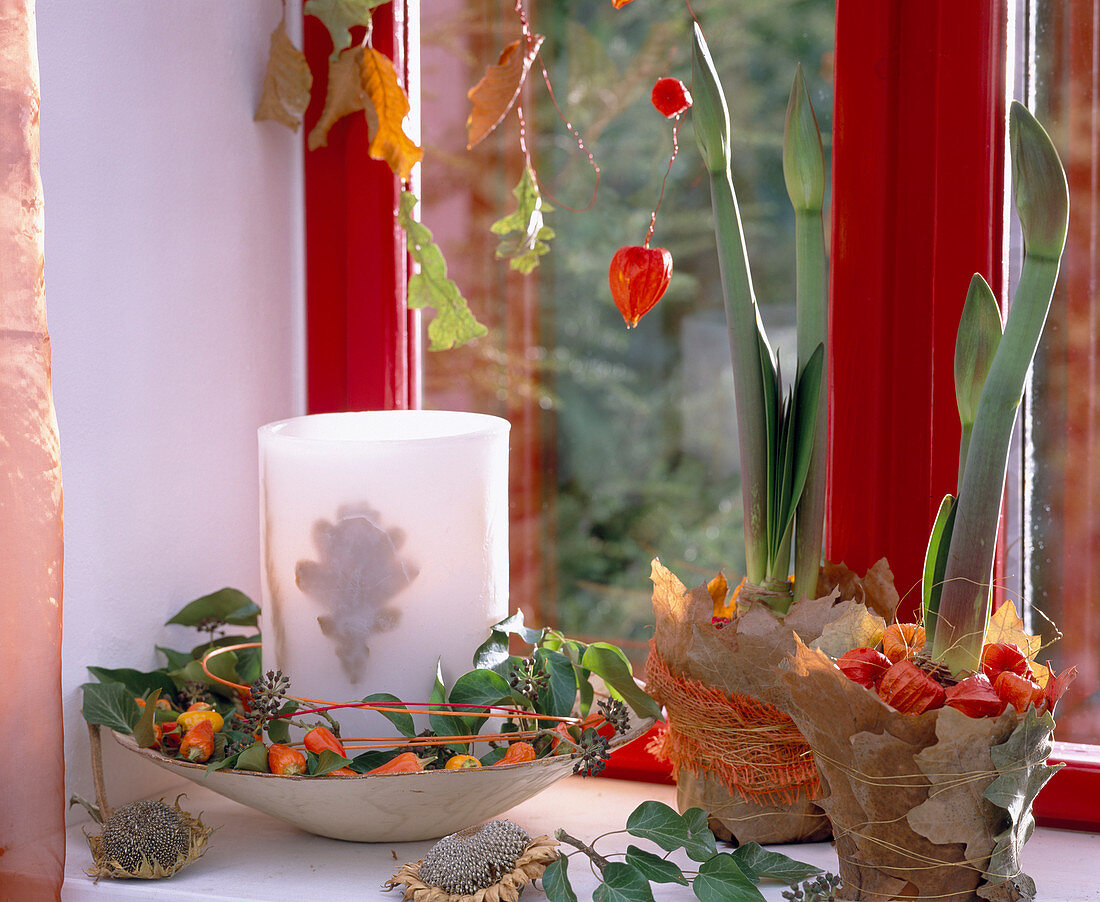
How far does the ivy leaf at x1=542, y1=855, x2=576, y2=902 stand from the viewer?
0.56 meters

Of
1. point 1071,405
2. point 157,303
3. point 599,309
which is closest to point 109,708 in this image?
point 157,303

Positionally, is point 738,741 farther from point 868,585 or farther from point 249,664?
point 249,664

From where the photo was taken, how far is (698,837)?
0.59m

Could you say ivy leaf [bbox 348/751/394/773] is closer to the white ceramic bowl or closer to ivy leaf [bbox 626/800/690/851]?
the white ceramic bowl

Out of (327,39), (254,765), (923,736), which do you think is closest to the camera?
(923,736)

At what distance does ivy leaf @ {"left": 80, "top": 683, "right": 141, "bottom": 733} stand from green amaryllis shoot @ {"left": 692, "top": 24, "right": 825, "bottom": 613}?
393 mm

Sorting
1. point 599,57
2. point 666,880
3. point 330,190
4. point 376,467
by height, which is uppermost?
point 599,57

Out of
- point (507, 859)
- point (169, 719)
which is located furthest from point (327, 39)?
point (507, 859)

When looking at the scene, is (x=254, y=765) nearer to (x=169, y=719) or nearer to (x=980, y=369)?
(x=169, y=719)

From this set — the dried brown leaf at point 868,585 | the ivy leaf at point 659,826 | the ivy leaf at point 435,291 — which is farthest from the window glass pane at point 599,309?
the ivy leaf at point 659,826

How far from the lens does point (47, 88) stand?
68 centimetres

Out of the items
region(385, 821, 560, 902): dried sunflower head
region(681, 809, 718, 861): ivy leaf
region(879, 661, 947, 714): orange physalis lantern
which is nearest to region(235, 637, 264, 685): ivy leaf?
region(385, 821, 560, 902): dried sunflower head

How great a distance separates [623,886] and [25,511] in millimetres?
367

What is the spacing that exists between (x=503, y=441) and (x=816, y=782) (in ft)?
0.91
